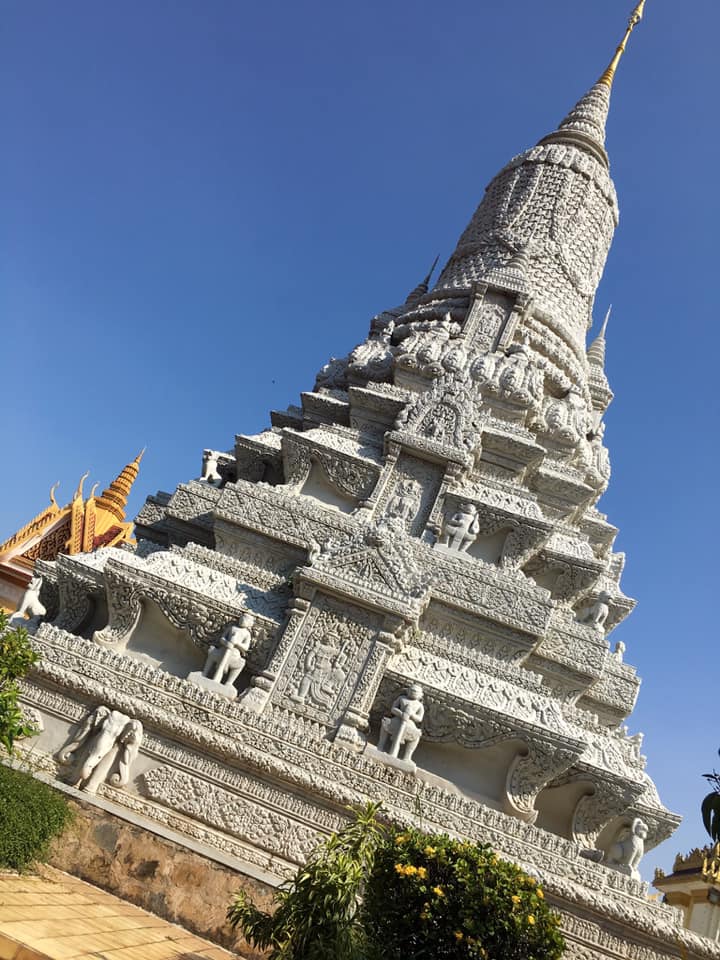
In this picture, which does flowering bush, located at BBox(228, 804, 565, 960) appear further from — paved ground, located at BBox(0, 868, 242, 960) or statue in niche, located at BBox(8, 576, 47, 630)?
statue in niche, located at BBox(8, 576, 47, 630)

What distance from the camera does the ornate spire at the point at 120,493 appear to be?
20.8 meters

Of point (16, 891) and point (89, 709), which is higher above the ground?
point (89, 709)

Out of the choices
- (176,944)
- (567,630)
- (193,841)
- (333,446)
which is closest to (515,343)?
(333,446)

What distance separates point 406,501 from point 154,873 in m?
7.41

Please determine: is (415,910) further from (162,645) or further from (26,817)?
(162,645)

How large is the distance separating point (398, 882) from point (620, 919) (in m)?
3.71

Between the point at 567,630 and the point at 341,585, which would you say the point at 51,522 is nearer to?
the point at 341,585

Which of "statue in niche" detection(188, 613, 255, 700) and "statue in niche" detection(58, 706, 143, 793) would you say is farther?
"statue in niche" detection(188, 613, 255, 700)

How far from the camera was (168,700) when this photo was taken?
8.90 meters

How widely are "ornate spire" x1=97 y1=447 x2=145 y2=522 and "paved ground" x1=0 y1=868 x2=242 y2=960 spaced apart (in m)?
Result: 14.5

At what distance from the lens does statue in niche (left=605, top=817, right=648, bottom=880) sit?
9.56 metres

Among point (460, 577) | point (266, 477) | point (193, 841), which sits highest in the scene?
point (266, 477)

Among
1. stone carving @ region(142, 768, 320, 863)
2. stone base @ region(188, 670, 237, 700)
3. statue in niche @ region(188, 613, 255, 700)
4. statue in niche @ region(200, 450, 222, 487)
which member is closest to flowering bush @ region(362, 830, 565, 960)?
stone carving @ region(142, 768, 320, 863)

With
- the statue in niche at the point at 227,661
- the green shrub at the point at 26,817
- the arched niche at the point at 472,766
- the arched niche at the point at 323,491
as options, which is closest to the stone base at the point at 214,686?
the statue in niche at the point at 227,661
